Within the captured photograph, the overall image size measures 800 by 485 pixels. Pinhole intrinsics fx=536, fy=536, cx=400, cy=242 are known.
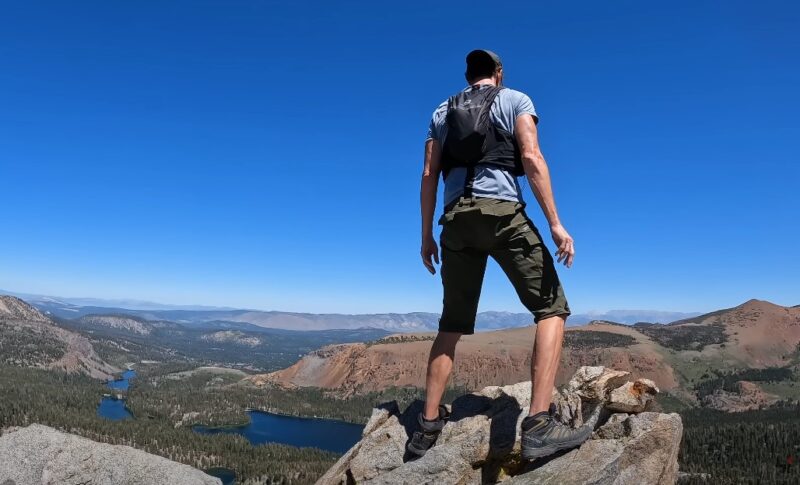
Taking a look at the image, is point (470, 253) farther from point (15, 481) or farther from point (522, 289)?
point (15, 481)

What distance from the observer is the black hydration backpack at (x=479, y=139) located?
8000mm

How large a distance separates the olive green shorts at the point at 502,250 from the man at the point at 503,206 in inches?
0.6

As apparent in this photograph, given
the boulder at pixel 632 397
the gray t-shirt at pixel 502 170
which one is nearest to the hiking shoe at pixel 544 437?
the boulder at pixel 632 397

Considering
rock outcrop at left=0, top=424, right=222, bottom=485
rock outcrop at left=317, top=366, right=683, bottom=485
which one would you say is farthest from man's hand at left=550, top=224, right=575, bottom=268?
rock outcrop at left=0, top=424, right=222, bottom=485

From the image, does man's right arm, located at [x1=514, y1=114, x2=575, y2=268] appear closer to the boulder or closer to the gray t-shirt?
the gray t-shirt

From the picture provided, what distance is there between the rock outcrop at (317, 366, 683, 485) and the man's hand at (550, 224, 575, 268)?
304 centimetres

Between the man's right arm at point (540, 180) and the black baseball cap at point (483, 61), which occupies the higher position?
the black baseball cap at point (483, 61)

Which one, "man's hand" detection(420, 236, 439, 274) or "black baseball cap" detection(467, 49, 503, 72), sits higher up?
"black baseball cap" detection(467, 49, 503, 72)

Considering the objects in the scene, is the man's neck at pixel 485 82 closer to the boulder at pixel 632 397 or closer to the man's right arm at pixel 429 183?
the man's right arm at pixel 429 183

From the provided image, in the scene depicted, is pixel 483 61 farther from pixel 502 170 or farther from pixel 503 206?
pixel 503 206

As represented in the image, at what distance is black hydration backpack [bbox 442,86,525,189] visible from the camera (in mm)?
8000

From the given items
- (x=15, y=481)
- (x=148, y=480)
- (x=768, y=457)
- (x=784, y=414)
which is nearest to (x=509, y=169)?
(x=148, y=480)

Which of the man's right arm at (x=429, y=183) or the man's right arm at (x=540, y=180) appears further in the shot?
the man's right arm at (x=429, y=183)

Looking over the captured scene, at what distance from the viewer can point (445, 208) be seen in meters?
8.60
